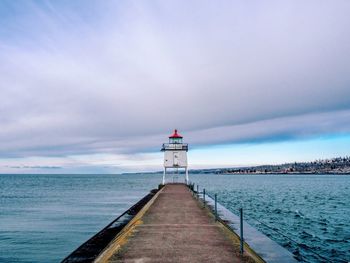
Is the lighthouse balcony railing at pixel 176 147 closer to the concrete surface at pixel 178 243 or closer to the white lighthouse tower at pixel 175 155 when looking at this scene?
the white lighthouse tower at pixel 175 155

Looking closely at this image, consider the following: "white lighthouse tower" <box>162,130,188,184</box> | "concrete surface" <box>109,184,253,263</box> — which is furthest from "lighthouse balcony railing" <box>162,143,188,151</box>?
"concrete surface" <box>109,184,253,263</box>

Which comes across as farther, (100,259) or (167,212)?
(167,212)

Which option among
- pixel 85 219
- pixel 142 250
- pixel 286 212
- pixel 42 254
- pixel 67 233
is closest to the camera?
pixel 142 250

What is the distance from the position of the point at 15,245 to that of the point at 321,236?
15.1m

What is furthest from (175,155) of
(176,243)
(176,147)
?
(176,243)

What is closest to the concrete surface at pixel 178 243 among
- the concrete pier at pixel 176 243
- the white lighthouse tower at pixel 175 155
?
the concrete pier at pixel 176 243

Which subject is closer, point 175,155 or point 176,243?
point 176,243

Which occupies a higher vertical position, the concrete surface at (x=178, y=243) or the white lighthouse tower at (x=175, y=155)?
the white lighthouse tower at (x=175, y=155)

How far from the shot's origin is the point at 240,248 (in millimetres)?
8242

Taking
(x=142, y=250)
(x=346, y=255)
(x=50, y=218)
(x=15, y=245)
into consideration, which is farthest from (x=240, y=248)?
(x=50, y=218)

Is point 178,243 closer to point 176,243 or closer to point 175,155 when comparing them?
point 176,243

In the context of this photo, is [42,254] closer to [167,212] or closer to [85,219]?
[167,212]

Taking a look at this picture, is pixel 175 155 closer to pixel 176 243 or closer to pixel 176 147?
pixel 176 147

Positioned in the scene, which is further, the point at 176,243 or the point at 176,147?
the point at 176,147
